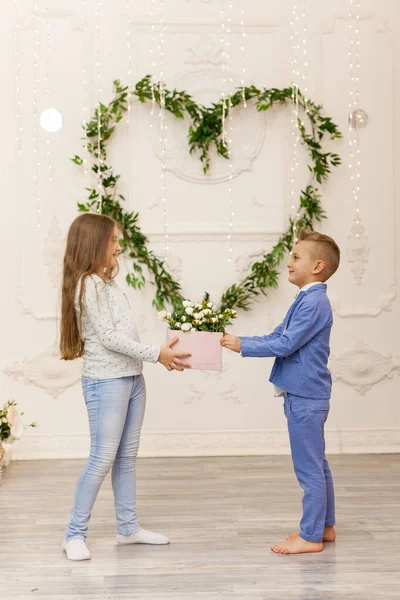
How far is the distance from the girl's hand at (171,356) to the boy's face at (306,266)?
507mm

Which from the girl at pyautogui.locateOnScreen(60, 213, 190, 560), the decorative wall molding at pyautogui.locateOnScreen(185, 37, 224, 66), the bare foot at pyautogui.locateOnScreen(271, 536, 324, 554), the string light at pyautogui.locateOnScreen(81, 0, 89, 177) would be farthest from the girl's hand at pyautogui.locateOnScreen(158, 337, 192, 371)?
the decorative wall molding at pyautogui.locateOnScreen(185, 37, 224, 66)

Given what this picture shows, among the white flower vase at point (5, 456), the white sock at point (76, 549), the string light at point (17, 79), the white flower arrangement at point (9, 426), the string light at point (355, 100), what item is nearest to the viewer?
the white sock at point (76, 549)

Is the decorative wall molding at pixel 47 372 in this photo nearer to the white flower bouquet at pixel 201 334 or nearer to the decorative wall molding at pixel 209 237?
the decorative wall molding at pixel 209 237

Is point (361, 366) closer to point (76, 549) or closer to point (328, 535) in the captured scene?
point (328, 535)

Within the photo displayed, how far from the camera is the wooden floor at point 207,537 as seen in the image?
2566 millimetres

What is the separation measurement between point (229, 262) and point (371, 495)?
1.57m

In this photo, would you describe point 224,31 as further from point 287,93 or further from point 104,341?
point 104,341

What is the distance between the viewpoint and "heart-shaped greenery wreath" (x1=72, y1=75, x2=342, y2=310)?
4496mm

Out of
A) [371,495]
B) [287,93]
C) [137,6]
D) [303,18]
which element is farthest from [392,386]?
[137,6]

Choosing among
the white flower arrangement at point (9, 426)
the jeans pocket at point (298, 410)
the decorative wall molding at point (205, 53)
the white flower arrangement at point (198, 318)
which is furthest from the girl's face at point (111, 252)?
the decorative wall molding at point (205, 53)

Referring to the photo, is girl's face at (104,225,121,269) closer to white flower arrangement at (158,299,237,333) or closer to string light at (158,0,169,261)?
white flower arrangement at (158,299,237,333)

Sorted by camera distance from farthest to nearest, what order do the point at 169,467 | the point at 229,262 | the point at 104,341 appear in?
the point at 229,262, the point at 169,467, the point at 104,341

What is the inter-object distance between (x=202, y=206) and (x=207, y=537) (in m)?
2.09

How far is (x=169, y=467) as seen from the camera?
4.31 m
